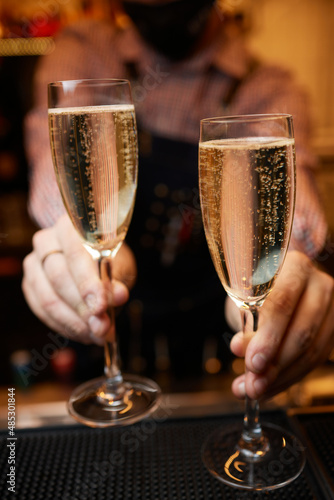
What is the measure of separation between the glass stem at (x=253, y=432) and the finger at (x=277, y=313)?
0.02m

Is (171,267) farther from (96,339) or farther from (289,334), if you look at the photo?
(289,334)

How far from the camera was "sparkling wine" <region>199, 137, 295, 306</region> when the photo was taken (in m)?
0.62

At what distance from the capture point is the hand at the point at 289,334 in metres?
0.67

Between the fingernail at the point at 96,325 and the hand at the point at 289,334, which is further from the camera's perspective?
the fingernail at the point at 96,325

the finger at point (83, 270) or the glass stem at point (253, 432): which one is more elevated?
the finger at point (83, 270)

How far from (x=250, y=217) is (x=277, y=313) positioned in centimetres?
16

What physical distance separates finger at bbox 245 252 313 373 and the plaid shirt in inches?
33.7

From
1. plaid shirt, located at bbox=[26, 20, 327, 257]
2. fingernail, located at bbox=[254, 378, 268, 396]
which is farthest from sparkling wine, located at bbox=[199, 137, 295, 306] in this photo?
plaid shirt, located at bbox=[26, 20, 327, 257]

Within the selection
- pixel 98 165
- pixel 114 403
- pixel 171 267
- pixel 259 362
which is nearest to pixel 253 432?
pixel 259 362

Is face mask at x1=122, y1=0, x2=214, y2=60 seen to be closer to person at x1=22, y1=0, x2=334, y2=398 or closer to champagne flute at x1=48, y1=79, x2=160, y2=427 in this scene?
person at x1=22, y1=0, x2=334, y2=398

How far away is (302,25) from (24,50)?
2019mm

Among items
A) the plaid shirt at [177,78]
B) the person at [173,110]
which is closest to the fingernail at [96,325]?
the person at [173,110]

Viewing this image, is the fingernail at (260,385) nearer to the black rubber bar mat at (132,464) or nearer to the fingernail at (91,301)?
the black rubber bar mat at (132,464)

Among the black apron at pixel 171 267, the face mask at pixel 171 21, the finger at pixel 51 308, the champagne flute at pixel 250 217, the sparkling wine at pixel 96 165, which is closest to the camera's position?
the champagne flute at pixel 250 217
